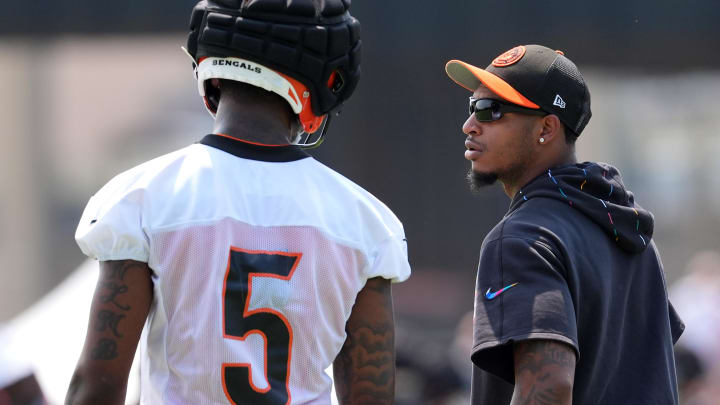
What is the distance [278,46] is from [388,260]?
2.14ft

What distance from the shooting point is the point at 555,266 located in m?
2.94

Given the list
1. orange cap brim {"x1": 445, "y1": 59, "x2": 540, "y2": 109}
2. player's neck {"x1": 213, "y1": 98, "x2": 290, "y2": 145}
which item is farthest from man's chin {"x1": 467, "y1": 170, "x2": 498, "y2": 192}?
player's neck {"x1": 213, "y1": 98, "x2": 290, "y2": 145}

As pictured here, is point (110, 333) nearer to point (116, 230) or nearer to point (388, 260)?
point (116, 230)

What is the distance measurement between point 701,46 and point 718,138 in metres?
1.17

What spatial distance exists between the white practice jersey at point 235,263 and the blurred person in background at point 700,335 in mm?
5328

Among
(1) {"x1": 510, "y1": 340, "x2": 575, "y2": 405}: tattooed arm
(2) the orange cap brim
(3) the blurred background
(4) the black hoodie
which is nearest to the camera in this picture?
(1) {"x1": 510, "y1": 340, "x2": 575, "y2": 405}: tattooed arm

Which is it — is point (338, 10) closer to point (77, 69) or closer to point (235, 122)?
point (235, 122)

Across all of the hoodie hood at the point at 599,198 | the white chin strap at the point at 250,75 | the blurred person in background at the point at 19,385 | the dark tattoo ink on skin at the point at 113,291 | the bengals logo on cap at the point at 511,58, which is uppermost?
the bengals logo on cap at the point at 511,58

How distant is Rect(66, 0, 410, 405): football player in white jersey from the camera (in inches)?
101

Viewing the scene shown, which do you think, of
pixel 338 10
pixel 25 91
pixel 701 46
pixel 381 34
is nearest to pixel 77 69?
pixel 25 91

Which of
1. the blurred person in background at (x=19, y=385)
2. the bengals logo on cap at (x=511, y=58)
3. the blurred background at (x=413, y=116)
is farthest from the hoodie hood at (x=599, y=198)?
the blurred background at (x=413, y=116)

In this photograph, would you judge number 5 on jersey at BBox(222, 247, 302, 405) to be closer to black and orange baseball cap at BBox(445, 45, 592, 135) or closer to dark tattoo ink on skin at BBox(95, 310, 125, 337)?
dark tattoo ink on skin at BBox(95, 310, 125, 337)

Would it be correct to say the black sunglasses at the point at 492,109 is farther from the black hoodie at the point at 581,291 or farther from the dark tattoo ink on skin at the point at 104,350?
the dark tattoo ink on skin at the point at 104,350

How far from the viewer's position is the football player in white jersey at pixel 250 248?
2.56 metres
